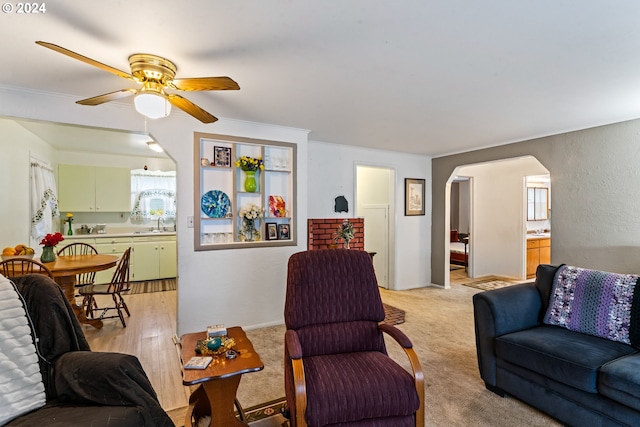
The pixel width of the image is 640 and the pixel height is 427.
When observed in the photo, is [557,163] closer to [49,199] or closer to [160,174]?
[160,174]

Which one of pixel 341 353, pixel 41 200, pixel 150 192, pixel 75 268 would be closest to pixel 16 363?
pixel 341 353

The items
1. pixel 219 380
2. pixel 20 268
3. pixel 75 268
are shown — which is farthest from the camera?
pixel 75 268

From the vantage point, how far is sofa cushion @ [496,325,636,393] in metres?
1.78

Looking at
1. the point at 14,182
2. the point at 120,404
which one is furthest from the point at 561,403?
the point at 14,182

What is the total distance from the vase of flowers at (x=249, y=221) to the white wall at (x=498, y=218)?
4272mm

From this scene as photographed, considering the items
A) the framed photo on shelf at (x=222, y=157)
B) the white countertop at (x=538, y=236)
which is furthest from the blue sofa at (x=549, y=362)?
the white countertop at (x=538, y=236)

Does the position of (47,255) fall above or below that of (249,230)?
below

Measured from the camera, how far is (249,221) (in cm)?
354

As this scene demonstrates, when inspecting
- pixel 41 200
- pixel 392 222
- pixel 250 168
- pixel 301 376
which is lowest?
pixel 301 376

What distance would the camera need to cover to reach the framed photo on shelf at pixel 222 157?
3.38 meters

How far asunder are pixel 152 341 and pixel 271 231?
5.52ft

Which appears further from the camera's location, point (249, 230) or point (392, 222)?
point (392, 222)

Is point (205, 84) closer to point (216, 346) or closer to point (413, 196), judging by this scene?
point (216, 346)

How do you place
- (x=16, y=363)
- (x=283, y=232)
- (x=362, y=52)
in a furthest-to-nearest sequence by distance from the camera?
(x=283, y=232), (x=362, y=52), (x=16, y=363)
